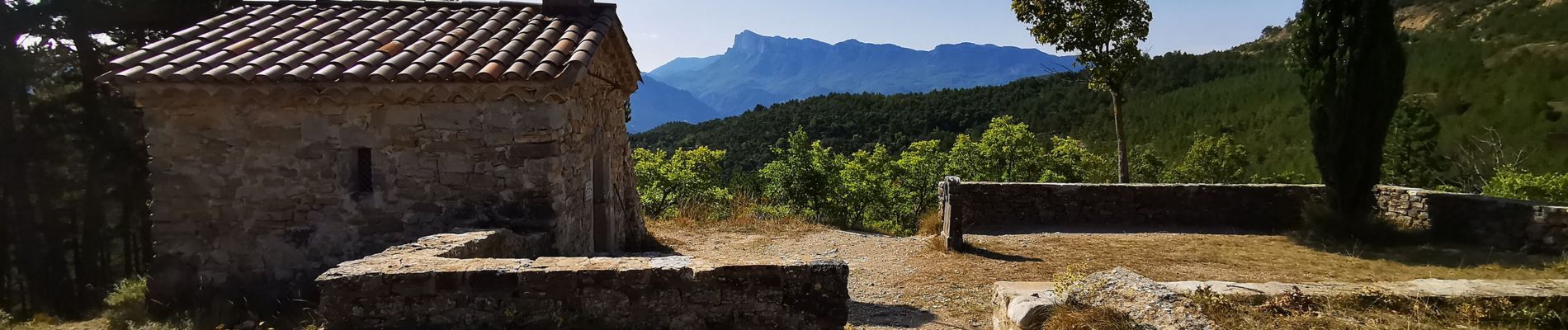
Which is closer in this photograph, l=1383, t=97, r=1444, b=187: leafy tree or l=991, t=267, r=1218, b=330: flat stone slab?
l=991, t=267, r=1218, b=330: flat stone slab

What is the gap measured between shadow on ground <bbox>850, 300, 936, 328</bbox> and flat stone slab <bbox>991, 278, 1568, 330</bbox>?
1.68m

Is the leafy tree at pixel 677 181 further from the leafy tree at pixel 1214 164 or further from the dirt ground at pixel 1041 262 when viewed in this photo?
the leafy tree at pixel 1214 164

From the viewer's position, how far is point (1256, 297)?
3660 millimetres

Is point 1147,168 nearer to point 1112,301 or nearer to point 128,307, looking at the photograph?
point 1112,301

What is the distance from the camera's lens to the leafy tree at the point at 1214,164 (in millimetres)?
18484

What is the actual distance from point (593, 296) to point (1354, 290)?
13.4ft

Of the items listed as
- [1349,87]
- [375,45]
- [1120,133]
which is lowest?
[1120,133]

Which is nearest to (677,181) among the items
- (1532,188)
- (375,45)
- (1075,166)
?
(1075,166)

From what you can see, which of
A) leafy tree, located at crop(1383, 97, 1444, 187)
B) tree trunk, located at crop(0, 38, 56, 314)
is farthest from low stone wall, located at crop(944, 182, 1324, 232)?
tree trunk, located at crop(0, 38, 56, 314)

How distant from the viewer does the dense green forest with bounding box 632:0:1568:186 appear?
18734 millimetres

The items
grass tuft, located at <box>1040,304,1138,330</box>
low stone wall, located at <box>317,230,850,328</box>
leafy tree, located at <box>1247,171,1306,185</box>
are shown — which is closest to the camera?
grass tuft, located at <box>1040,304,1138,330</box>

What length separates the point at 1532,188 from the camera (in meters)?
10.3

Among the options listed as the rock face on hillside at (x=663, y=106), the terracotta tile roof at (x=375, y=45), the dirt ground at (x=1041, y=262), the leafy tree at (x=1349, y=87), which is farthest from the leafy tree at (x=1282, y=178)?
the rock face on hillside at (x=663, y=106)

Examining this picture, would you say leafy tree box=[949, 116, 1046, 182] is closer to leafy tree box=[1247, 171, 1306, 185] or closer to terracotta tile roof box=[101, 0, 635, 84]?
leafy tree box=[1247, 171, 1306, 185]
